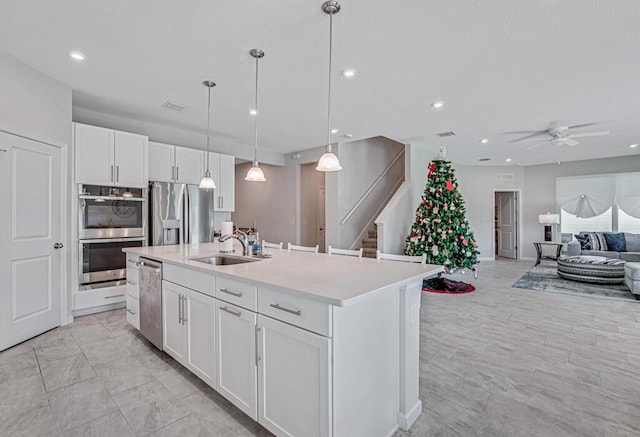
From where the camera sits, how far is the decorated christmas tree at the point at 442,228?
5148 millimetres

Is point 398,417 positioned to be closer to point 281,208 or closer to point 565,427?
point 565,427

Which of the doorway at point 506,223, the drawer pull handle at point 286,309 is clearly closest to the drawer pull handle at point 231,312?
the drawer pull handle at point 286,309

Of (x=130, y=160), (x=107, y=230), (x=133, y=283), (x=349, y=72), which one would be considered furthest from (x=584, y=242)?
(x=107, y=230)

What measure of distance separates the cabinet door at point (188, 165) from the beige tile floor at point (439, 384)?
2208 millimetres

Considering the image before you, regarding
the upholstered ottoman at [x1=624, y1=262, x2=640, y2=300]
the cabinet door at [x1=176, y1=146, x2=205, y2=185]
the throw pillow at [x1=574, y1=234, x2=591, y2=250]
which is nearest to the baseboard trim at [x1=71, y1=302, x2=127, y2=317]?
the cabinet door at [x1=176, y1=146, x2=205, y2=185]

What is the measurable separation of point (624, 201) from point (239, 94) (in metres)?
9.15

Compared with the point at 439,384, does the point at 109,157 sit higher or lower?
higher

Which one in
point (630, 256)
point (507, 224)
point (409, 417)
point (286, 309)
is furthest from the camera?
point (507, 224)

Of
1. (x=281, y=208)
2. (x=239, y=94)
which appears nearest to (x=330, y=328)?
(x=239, y=94)

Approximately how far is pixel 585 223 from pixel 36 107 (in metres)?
11.0

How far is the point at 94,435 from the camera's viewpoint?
180 centimetres

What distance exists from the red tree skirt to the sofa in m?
3.24

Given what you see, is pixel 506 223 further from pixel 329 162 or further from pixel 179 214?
pixel 179 214

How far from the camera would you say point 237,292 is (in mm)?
1889
